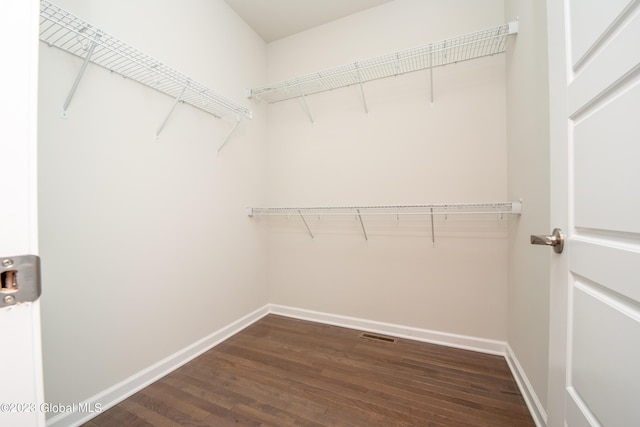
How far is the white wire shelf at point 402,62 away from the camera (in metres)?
1.70

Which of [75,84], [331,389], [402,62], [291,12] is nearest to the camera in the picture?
[75,84]

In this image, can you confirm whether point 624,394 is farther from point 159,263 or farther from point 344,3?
point 344,3

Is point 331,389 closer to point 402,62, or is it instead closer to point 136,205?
point 136,205

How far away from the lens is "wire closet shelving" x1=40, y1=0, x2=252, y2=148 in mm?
1072

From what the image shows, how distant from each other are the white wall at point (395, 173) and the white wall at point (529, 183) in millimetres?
155

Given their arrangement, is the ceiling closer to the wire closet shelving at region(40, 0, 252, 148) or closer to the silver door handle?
the wire closet shelving at region(40, 0, 252, 148)

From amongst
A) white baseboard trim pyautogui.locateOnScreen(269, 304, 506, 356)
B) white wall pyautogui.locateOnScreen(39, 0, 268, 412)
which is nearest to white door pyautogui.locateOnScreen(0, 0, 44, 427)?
white wall pyautogui.locateOnScreen(39, 0, 268, 412)

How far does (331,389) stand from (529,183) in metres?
1.65

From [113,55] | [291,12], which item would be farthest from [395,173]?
[113,55]

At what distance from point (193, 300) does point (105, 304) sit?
56 centimetres

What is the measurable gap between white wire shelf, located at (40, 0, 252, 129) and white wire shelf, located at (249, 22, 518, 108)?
727 millimetres

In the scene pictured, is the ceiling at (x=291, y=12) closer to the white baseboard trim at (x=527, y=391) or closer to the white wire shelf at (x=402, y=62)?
the white wire shelf at (x=402, y=62)

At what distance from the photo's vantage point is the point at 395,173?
83.2 inches

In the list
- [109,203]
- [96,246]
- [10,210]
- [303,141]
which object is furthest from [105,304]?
[303,141]
